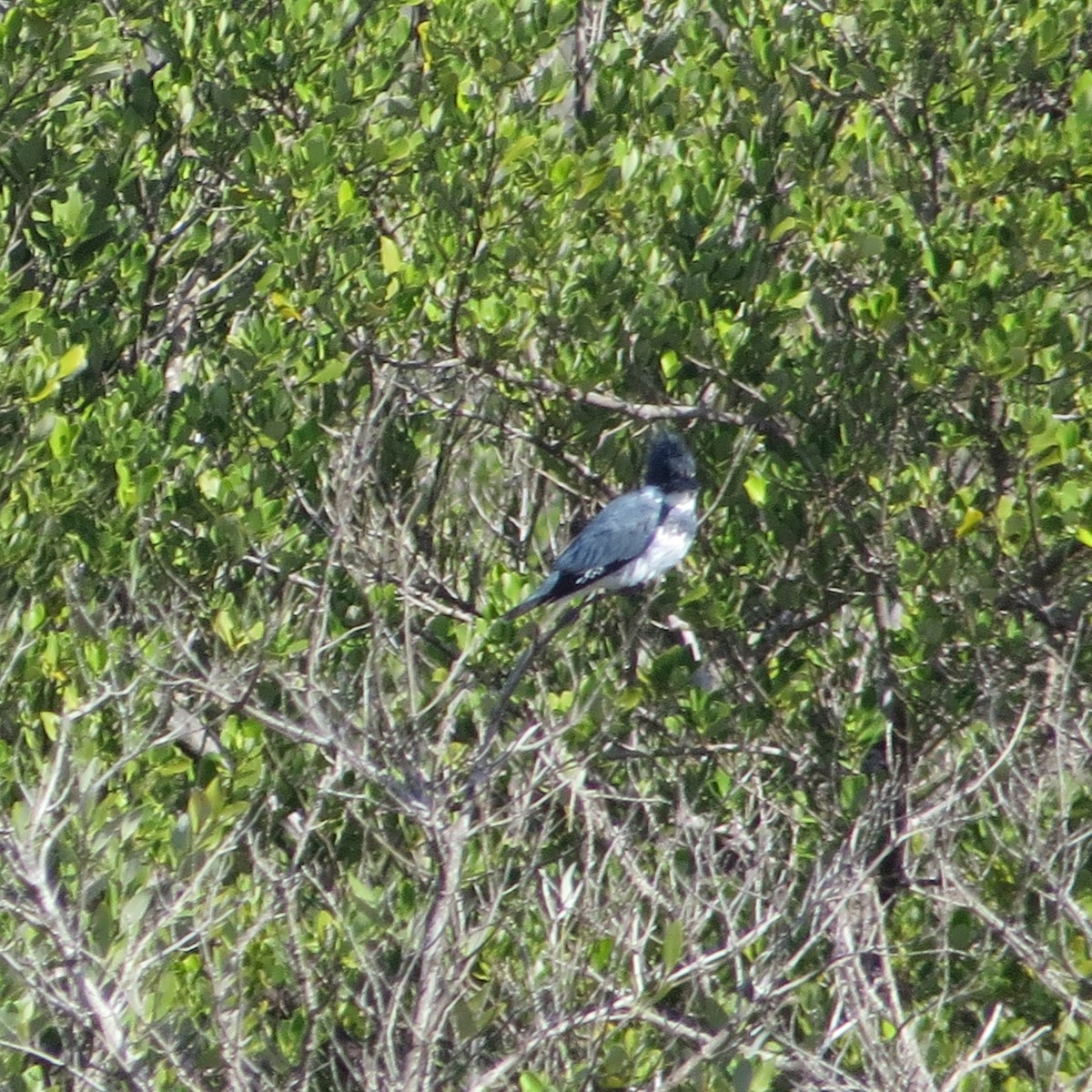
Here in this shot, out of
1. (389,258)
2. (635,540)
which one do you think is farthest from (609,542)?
(389,258)

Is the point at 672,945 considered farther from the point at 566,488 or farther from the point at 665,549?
the point at 566,488

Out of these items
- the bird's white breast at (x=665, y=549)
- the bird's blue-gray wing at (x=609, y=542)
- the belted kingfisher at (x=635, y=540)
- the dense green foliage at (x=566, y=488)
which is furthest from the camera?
the bird's blue-gray wing at (x=609, y=542)

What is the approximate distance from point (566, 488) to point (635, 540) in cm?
49

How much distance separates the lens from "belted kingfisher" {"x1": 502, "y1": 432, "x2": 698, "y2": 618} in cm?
607

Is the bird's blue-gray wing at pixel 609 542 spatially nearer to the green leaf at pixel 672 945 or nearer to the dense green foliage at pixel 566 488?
the dense green foliage at pixel 566 488

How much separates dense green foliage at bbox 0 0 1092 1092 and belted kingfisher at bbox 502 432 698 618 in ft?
0.41

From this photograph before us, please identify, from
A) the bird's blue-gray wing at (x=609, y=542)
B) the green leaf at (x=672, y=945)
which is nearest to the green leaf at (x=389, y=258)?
the bird's blue-gray wing at (x=609, y=542)

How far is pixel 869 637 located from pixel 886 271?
1.28 meters

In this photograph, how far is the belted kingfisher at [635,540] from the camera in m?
6.07

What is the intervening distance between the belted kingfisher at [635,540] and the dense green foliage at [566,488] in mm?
124

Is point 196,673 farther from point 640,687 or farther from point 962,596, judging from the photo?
point 962,596

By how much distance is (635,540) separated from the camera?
6168mm

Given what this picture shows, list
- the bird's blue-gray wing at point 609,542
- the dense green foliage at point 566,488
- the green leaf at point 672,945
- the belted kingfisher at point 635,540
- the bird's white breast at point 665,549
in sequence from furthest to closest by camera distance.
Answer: the bird's blue-gray wing at point 609,542 < the belted kingfisher at point 635,540 < the bird's white breast at point 665,549 < the dense green foliage at point 566,488 < the green leaf at point 672,945

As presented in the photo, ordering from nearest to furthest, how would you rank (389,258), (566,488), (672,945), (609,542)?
(672,945)
(389,258)
(609,542)
(566,488)
